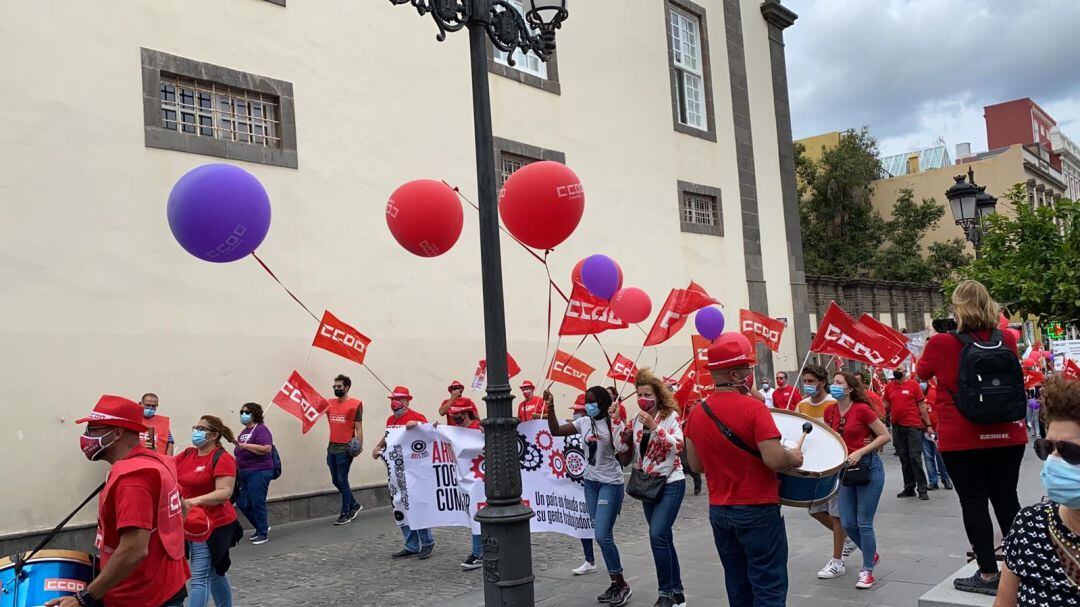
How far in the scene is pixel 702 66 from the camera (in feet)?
62.3

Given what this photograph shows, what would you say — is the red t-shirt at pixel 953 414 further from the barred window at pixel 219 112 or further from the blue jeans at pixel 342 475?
the barred window at pixel 219 112

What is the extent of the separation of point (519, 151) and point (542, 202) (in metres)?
7.62

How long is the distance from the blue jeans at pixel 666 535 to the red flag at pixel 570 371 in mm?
5136

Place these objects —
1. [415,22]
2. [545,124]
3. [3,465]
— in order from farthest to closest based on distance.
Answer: [545,124]
[415,22]
[3,465]

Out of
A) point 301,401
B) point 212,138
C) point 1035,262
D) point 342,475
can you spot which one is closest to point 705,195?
point 1035,262

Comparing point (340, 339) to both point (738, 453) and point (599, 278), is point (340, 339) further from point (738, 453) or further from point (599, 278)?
point (738, 453)

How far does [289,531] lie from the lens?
10.3 metres

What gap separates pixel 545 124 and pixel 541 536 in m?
7.83

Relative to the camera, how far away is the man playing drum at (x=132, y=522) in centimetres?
367

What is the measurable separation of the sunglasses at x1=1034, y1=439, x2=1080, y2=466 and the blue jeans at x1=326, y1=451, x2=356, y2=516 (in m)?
9.22

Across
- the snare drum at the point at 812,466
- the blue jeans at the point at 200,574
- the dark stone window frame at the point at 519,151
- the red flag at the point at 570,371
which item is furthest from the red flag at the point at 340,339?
the snare drum at the point at 812,466

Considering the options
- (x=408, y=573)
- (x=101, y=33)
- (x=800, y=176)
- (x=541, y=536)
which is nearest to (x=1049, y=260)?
(x=541, y=536)

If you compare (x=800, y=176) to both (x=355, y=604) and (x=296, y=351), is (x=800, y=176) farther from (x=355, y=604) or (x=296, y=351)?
(x=355, y=604)

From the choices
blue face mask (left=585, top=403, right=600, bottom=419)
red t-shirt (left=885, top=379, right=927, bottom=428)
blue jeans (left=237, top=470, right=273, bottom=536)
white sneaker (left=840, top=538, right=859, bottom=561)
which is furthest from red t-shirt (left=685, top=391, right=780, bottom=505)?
red t-shirt (left=885, top=379, right=927, bottom=428)
